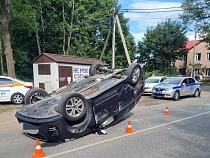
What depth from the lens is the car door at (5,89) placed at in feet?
35.4

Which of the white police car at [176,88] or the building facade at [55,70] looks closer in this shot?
the white police car at [176,88]

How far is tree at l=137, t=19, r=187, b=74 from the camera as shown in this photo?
39656 mm

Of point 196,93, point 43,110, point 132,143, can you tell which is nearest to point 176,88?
point 196,93

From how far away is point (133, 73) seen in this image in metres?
6.89

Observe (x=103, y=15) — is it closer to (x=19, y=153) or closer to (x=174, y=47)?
(x=174, y=47)

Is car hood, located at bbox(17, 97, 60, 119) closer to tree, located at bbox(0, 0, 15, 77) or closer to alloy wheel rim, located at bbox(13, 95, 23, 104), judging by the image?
alloy wheel rim, located at bbox(13, 95, 23, 104)

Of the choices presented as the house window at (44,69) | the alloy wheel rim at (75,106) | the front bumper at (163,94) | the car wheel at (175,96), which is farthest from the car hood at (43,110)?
the house window at (44,69)

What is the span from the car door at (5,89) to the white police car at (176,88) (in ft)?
28.4

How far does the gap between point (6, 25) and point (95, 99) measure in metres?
9.42

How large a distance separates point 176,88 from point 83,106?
9.58 meters

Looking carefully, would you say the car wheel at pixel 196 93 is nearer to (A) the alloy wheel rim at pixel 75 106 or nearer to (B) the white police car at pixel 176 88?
(B) the white police car at pixel 176 88

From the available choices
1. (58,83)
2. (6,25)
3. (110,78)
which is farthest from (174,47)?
(110,78)

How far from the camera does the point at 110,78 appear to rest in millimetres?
6746

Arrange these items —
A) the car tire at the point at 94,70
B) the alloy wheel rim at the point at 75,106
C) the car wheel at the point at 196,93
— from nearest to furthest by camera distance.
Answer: the alloy wheel rim at the point at 75,106, the car tire at the point at 94,70, the car wheel at the point at 196,93
